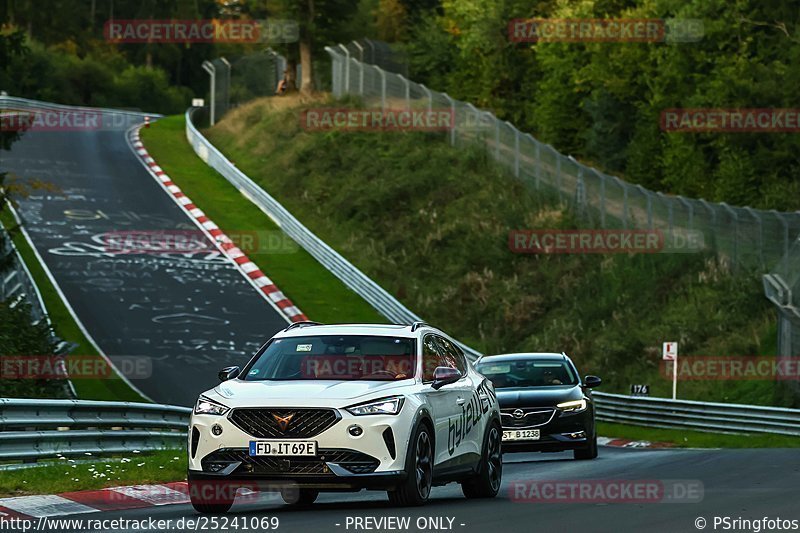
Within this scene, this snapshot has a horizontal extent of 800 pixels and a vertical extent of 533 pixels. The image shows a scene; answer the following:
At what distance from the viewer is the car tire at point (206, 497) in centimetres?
1174

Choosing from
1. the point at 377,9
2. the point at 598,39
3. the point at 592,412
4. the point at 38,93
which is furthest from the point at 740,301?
the point at 38,93

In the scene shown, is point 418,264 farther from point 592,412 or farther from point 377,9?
point 377,9

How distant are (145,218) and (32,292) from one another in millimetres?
16459

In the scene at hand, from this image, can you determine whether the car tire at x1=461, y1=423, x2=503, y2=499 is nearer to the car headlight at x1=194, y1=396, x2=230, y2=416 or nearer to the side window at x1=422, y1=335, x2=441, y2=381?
the side window at x1=422, y1=335, x2=441, y2=381

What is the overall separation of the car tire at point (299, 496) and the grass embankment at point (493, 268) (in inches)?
781

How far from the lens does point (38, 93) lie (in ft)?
358

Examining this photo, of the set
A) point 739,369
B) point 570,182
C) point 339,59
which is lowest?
point 739,369

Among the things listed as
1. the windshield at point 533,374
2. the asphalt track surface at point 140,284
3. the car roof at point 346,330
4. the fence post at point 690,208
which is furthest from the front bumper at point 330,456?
the fence post at point 690,208

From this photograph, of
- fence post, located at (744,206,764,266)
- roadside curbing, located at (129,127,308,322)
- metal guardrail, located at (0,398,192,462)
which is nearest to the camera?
metal guardrail, located at (0,398,192,462)

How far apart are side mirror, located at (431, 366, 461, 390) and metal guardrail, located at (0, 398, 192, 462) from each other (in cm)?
461

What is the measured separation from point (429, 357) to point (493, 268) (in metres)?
31.8

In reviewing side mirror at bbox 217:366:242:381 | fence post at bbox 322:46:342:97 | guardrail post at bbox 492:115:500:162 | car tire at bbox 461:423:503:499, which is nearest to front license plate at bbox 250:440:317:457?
side mirror at bbox 217:366:242:381

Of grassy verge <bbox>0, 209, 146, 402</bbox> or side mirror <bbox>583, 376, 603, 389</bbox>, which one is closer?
side mirror <bbox>583, 376, 603, 389</bbox>

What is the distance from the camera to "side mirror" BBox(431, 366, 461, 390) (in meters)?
12.6
